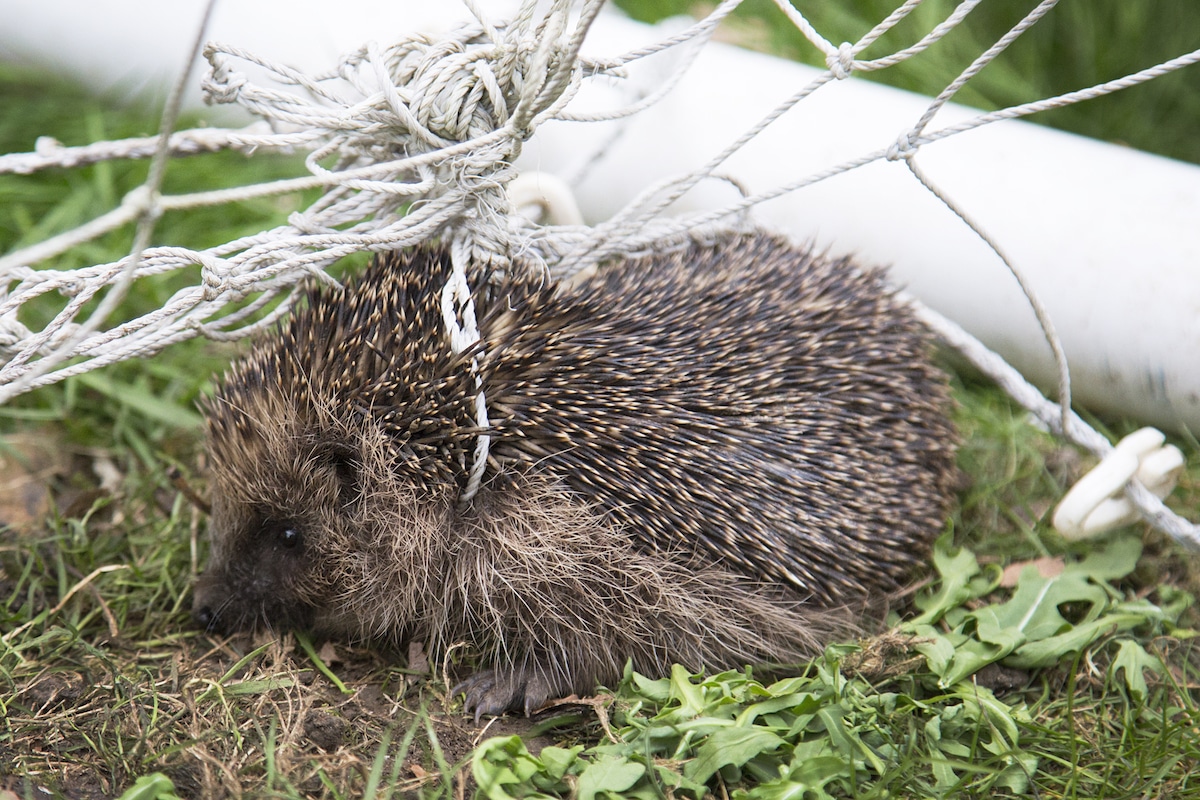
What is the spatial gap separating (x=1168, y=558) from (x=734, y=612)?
76.8 inches

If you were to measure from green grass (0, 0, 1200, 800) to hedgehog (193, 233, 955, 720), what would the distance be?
0.60ft

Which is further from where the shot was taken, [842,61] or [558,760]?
[842,61]

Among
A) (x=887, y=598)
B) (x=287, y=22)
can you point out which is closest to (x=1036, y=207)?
(x=887, y=598)

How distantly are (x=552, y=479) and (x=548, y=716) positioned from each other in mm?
A: 786

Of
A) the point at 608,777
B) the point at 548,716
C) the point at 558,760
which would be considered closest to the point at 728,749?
the point at 608,777

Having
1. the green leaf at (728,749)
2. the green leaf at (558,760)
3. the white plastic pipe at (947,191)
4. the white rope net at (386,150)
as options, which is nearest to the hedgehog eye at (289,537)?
the white rope net at (386,150)

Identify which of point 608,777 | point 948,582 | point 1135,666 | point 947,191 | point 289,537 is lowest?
point 1135,666

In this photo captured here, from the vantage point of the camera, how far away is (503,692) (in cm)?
317

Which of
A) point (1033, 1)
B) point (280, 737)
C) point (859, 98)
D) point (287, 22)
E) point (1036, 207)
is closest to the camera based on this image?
point (280, 737)

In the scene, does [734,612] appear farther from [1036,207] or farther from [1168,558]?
[1036,207]

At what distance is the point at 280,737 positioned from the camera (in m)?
2.86

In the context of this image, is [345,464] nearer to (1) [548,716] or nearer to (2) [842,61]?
(1) [548,716]

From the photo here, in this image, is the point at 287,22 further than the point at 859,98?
Yes

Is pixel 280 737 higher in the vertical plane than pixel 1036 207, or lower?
lower
